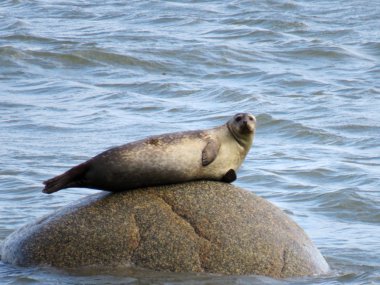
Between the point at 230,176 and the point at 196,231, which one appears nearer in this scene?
the point at 196,231

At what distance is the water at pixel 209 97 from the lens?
33.9 ft

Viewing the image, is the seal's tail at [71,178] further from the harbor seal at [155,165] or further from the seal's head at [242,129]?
the seal's head at [242,129]

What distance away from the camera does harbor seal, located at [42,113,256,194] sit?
763cm

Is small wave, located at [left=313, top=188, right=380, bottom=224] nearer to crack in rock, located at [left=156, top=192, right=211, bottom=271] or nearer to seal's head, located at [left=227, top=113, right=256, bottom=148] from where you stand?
seal's head, located at [left=227, top=113, right=256, bottom=148]

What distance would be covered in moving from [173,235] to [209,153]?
2.14 ft

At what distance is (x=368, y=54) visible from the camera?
19266 mm

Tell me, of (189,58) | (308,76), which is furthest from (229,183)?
(189,58)

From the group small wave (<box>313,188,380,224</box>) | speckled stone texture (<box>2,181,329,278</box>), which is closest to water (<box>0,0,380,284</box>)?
small wave (<box>313,188,380,224</box>)

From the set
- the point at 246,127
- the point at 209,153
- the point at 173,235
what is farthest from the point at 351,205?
the point at 173,235

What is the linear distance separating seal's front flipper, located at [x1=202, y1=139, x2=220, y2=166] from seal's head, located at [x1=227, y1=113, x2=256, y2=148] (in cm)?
27

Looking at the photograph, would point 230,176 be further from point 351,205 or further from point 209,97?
point 209,97

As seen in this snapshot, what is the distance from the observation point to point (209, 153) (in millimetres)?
7785

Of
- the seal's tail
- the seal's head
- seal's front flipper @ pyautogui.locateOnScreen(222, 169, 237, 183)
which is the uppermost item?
the seal's head

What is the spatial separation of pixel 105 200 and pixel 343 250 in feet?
7.64
